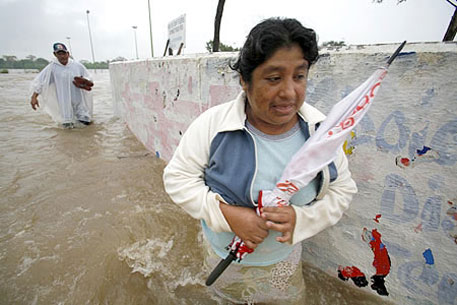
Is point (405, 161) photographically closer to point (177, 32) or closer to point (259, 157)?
point (259, 157)

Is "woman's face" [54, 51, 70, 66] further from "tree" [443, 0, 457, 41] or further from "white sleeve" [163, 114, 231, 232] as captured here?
"tree" [443, 0, 457, 41]

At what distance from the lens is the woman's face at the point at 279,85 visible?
0.89 meters

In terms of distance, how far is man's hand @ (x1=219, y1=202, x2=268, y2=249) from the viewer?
3.24ft

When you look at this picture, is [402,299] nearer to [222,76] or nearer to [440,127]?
[440,127]

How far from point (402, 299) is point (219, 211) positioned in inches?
54.0

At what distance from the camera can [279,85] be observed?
36.2 inches

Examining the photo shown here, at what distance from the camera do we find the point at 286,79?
2.99 feet

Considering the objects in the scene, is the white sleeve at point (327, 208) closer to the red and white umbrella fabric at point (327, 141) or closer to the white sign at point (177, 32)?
the red and white umbrella fabric at point (327, 141)

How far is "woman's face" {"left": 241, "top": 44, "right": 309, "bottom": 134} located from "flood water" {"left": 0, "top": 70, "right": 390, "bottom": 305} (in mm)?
1203

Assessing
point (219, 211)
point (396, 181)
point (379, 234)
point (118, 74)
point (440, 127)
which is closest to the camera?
point (219, 211)

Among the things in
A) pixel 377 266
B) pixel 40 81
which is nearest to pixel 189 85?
pixel 377 266

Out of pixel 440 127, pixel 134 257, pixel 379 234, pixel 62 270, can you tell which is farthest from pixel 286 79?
pixel 62 270

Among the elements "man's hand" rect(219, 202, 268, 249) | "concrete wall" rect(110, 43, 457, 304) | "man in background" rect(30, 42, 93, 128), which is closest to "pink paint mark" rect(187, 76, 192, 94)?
"concrete wall" rect(110, 43, 457, 304)

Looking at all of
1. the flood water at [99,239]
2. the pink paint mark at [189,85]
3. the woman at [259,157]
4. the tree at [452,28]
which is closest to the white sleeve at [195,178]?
the woman at [259,157]
